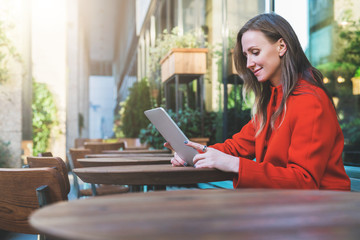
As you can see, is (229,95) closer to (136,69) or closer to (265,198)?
(265,198)

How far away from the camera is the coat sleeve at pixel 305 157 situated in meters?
1.25

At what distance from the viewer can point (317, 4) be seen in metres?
3.68

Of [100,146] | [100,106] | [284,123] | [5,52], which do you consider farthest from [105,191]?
[100,106]

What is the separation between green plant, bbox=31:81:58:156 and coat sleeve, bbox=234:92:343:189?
688 cm

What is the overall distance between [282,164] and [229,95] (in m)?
3.39

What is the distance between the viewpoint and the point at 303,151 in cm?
127

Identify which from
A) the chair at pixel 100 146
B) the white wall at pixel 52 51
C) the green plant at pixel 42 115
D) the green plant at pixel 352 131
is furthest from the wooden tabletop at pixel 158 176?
the white wall at pixel 52 51

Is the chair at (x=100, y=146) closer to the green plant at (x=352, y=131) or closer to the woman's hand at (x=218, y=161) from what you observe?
the green plant at (x=352, y=131)

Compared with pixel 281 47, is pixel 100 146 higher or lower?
lower

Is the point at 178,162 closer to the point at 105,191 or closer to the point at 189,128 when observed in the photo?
the point at 105,191

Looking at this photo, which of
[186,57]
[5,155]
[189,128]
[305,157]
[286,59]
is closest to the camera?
[305,157]

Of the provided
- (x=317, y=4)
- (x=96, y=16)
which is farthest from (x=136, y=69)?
(x=317, y=4)

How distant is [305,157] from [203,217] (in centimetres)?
71

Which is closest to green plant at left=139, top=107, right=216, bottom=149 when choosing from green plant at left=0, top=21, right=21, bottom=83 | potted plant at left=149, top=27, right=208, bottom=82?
potted plant at left=149, top=27, right=208, bottom=82
